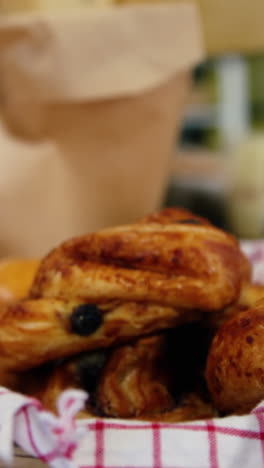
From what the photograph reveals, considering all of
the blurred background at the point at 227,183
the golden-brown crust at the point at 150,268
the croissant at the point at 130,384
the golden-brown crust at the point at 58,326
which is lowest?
the croissant at the point at 130,384

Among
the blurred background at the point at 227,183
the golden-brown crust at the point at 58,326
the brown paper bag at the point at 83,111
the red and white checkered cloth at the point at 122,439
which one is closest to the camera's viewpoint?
the red and white checkered cloth at the point at 122,439

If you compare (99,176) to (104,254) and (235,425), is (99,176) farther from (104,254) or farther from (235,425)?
(235,425)

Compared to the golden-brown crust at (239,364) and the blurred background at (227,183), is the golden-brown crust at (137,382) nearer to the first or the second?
the golden-brown crust at (239,364)

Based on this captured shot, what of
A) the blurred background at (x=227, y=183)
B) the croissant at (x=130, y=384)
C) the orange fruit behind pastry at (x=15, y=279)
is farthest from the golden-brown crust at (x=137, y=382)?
the blurred background at (x=227, y=183)

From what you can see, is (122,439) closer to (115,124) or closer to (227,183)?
(115,124)

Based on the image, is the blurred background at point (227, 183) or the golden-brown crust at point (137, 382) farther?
the blurred background at point (227, 183)

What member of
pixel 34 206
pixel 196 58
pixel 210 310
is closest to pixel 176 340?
pixel 210 310

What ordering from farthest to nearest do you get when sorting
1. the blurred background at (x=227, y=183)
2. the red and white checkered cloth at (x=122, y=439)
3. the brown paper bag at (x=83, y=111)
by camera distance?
the blurred background at (x=227, y=183)
the brown paper bag at (x=83, y=111)
the red and white checkered cloth at (x=122, y=439)

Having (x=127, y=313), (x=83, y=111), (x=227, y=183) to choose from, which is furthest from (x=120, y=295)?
(x=227, y=183)
